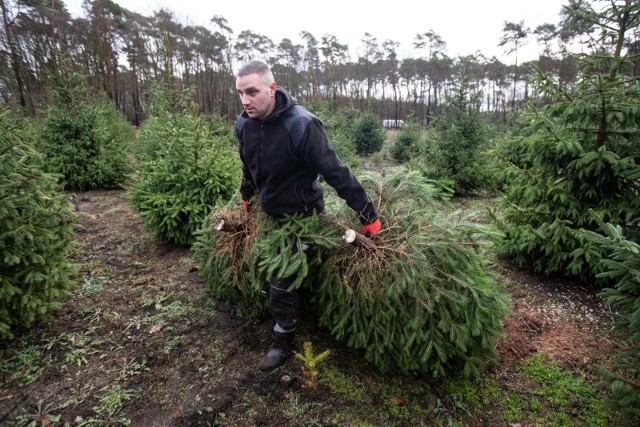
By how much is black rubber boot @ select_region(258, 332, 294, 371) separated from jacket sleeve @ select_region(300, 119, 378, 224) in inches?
52.4

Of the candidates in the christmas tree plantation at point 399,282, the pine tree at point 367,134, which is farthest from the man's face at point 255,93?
the pine tree at point 367,134

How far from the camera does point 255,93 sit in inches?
89.6

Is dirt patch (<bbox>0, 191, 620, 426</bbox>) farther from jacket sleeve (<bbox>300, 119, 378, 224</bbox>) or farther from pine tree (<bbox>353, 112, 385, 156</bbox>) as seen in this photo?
pine tree (<bbox>353, 112, 385, 156</bbox>)

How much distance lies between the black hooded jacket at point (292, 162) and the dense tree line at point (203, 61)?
20.2ft

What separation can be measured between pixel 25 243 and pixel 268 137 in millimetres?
2380

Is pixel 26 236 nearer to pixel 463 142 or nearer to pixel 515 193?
pixel 515 193

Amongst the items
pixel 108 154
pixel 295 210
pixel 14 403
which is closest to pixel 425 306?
pixel 295 210

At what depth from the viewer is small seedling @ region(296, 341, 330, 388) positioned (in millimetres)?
2443

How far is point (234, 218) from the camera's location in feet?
11.2

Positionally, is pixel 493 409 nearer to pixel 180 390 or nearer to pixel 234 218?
pixel 180 390

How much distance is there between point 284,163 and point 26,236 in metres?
2.40

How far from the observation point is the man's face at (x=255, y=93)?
226cm

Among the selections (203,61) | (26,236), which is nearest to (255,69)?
(26,236)

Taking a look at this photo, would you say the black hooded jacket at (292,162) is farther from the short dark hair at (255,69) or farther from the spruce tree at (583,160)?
the spruce tree at (583,160)
